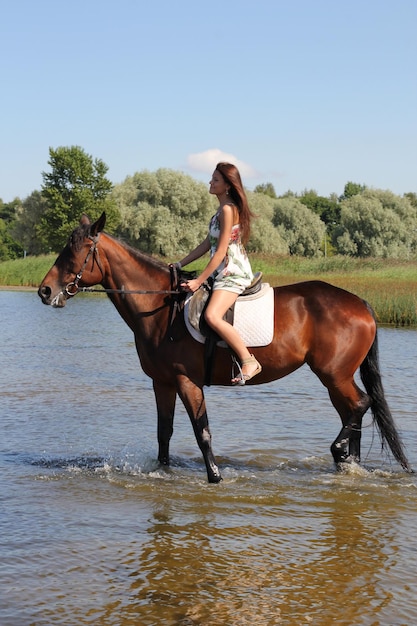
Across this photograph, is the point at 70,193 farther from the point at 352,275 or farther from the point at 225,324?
the point at 225,324

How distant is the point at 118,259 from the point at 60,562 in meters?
3.13

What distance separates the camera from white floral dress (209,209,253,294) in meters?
7.26

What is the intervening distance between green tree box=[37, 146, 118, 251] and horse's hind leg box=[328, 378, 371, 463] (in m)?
63.2

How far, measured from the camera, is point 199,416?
7359 millimetres

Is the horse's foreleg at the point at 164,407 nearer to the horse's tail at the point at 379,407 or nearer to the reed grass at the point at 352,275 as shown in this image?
the horse's tail at the point at 379,407

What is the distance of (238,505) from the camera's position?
22.6 feet

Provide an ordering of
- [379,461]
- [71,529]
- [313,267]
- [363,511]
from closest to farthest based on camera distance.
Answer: [71,529] → [363,511] → [379,461] → [313,267]

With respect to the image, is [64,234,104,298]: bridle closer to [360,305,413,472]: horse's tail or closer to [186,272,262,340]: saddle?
[186,272,262,340]: saddle

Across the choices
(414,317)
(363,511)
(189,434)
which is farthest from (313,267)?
(363,511)

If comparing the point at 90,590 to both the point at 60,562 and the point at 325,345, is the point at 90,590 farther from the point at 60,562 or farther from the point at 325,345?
the point at 325,345

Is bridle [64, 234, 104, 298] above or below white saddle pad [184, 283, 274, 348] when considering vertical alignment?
above

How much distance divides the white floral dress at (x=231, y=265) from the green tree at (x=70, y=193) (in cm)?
6354

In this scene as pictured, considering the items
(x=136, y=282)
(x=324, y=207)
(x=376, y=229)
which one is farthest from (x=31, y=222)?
(x=324, y=207)

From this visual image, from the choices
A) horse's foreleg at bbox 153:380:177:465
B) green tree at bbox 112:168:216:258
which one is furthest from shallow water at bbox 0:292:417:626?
green tree at bbox 112:168:216:258
